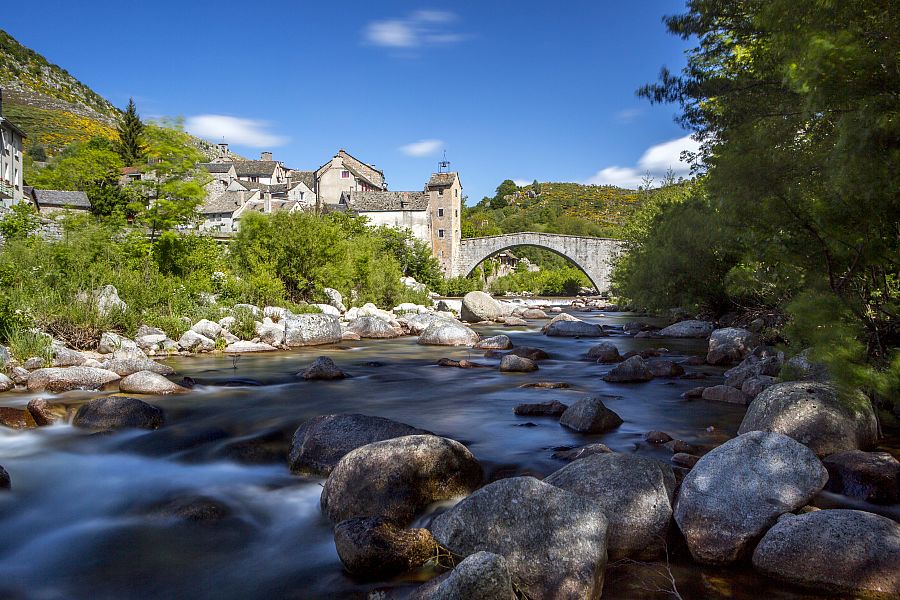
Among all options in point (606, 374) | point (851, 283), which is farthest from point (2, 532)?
point (606, 374)

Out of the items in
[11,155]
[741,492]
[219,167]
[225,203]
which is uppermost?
[219,167]

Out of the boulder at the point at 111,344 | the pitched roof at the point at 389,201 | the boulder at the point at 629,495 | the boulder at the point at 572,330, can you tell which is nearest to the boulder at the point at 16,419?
the boulder at the point at 111,344

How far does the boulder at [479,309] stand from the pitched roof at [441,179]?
93.6 ft

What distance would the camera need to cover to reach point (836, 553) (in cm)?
405

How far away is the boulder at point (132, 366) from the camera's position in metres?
11.6

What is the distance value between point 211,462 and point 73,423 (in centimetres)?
241

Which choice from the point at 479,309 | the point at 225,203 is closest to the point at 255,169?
the point at 225,203

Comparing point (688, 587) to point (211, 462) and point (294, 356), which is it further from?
point (294, 356)

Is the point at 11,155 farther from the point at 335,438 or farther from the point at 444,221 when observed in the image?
the point at 335,438

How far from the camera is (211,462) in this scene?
7180 millimetres

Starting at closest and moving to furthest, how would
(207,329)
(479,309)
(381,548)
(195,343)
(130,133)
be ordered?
(381,548) < (195,343) < (207,329) < (479,309) < (130,133)

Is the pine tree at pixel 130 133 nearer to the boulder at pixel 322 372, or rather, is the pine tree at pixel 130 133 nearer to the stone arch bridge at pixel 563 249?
the stone arch bridge at pixel 563 249

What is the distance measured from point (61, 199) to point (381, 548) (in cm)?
6054

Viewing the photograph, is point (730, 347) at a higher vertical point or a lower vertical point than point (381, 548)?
higher
